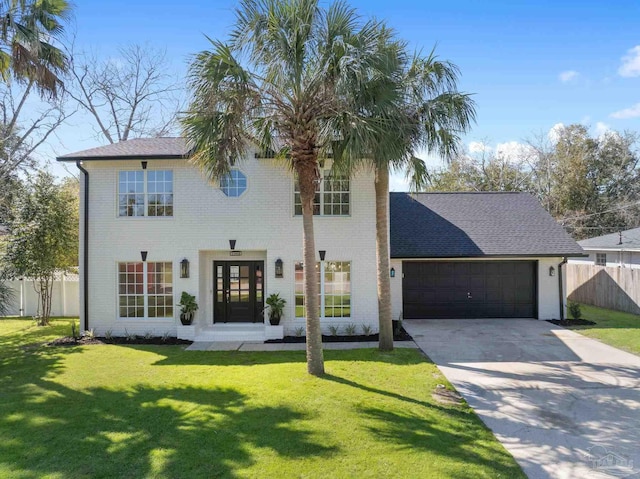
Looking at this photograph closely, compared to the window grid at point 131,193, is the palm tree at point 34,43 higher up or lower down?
higher up

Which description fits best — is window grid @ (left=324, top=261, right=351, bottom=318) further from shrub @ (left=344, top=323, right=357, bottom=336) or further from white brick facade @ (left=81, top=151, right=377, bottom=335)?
shrub @ (left=344, top=323, right=357, bottom=336)

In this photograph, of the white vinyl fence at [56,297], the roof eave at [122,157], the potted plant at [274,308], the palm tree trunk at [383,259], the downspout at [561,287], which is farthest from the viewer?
the white vinyl fence at [56,297]

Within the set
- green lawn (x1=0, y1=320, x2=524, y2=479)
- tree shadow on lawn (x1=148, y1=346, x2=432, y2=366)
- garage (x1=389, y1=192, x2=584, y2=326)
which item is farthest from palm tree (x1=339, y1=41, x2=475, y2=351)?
garage (x1=389, y1=192, x2=584, y2=326)

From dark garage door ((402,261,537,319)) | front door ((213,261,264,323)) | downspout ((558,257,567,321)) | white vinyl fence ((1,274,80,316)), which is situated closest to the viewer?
front door ((213,261,264,323))

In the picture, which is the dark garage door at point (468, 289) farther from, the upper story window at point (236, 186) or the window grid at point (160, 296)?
the window grid at point (160, 296)

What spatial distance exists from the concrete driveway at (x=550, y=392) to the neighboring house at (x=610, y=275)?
5575mm

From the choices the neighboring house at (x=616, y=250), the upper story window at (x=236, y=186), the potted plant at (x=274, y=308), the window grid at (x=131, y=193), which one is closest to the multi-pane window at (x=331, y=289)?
the potted plant at (x=274, y=308)

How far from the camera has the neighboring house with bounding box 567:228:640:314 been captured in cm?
1502

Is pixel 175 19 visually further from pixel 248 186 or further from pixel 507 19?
pixel 507 19

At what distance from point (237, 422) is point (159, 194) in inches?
327

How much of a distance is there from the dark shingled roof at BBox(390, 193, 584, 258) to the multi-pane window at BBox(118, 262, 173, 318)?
7.67 metres

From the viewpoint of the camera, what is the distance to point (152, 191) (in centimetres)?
1179

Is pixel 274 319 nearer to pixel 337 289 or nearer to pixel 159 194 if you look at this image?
pixel 337 289

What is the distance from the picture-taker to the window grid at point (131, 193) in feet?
38.8
